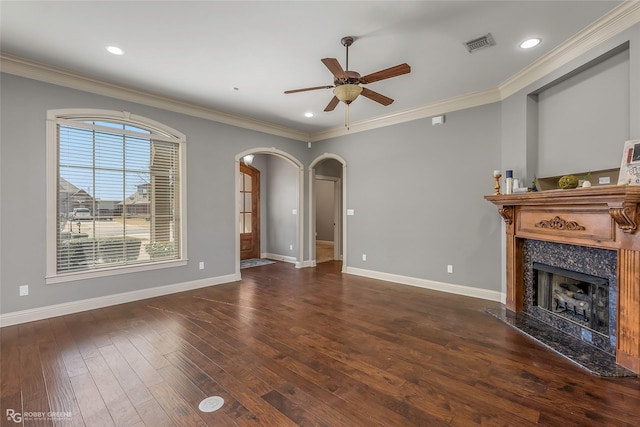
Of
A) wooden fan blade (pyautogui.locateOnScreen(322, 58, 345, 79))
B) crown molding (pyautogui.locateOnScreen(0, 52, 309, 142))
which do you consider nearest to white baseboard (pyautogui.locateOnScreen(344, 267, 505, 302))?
crown molding (pyautogui.locateOnScreen(0, 52, 309, 142))

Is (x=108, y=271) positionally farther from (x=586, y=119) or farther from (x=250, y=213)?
(x=586, y=119)

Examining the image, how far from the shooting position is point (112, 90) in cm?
409

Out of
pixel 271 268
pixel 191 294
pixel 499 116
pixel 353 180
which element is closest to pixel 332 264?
pixel 271 268

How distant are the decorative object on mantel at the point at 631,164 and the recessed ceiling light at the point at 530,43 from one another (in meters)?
1.33

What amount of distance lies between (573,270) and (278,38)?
3.85 metres

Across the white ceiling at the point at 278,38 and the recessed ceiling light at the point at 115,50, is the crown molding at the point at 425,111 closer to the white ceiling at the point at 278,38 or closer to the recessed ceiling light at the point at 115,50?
the white ceiling at the point at 278,38

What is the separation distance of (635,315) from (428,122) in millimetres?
3592

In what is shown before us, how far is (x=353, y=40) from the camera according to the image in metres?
2.95

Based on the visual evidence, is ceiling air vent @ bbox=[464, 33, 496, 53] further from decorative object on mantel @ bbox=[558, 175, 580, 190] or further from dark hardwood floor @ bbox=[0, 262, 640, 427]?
dark hardwood floor @ bbox=[0, 262, 640, 427]

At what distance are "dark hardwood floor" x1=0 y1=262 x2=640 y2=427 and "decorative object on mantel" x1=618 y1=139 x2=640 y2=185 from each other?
1.59 meters

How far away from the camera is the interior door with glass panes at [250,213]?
771 cm

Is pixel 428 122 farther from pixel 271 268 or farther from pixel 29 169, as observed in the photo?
pixel 29 169

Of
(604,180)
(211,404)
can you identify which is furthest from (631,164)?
(211,404)

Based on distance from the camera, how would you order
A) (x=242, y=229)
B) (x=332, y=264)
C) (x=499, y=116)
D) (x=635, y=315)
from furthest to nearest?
1. (x=242, y=229)
2. (x=332, y=264)
3. (x=499, y=116)
4. (x=635, y=315)
